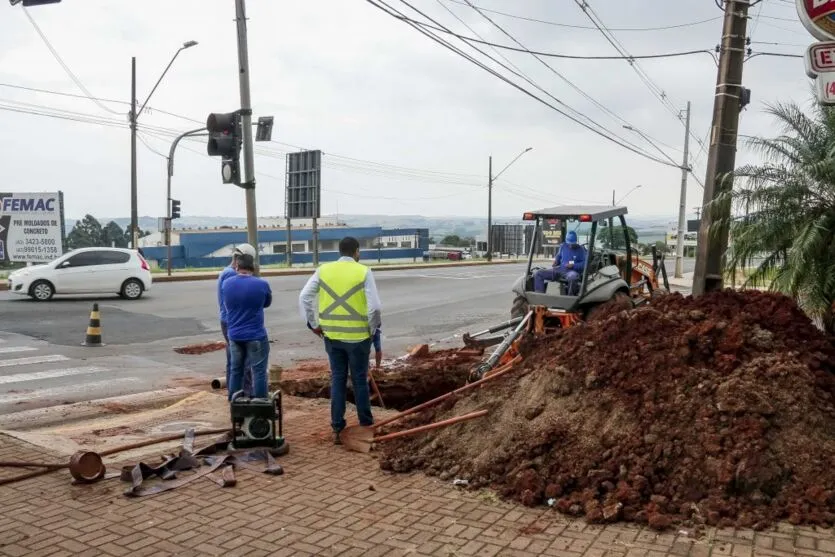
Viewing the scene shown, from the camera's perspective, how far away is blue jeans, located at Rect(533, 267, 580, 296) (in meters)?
10.5

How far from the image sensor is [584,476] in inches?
200

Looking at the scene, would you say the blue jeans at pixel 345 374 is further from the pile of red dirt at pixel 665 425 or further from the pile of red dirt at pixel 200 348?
the pile of red dirt at pixel 200 348

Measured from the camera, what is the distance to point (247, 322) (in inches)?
277

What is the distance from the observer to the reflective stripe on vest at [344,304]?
22.0ft

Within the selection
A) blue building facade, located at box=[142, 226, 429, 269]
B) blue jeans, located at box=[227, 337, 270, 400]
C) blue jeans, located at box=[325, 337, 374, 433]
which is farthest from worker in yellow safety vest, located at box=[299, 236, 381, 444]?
blue building facade, located at box=[142, 226, 429, 269]

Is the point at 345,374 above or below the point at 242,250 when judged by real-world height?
below

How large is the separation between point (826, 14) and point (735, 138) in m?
2.77

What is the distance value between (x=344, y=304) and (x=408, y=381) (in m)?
3.22

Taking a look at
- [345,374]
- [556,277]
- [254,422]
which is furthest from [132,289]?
[254,422]

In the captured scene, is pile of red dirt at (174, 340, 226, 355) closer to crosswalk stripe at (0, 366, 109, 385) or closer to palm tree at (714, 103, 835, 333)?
crosswalk stripe at (0, 366, 109, 385)

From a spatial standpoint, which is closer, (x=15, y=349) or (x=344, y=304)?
(x=344, y=304)

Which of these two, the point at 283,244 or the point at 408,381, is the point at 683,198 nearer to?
the point at 408,381

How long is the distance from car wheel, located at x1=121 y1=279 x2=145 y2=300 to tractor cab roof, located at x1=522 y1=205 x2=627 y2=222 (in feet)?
45.2

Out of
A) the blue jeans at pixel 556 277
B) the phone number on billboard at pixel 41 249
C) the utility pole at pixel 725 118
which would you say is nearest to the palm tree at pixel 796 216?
the utility pole at pixel 725 118
